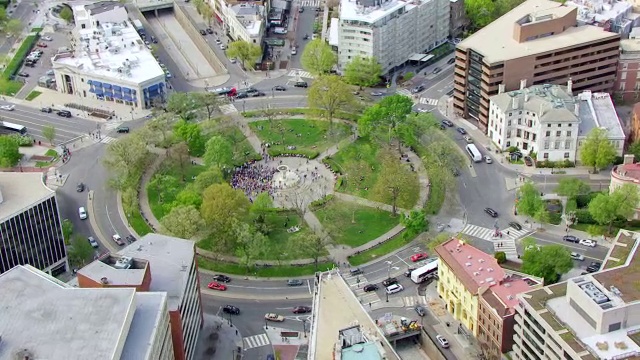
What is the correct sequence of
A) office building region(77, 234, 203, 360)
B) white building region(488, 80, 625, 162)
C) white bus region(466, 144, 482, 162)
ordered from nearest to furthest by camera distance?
1. office building region(77, 234, 203, 360)
2. white building region(488, 80, 625, 162)
3. white bus region(466, 144, 482, 162)

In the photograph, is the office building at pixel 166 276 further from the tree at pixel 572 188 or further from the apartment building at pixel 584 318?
the tree at pixel 572 188

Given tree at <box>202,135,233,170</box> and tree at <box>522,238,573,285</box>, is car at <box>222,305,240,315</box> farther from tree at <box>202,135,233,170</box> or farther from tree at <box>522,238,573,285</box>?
tree at <box>522,238,573,285</box>

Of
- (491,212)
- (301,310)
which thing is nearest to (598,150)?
(491,212)

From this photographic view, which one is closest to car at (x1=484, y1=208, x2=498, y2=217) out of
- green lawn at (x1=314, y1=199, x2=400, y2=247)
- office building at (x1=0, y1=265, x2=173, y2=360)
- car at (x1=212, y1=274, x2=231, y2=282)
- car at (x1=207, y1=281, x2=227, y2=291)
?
green lawn at (x1=314, y1=199, x2=400, y2=247)

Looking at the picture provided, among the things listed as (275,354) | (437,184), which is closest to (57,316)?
(275,354)

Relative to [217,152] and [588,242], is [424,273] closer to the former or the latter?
[588,242]

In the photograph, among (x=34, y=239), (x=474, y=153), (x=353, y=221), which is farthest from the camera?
(x=474, y=153)
